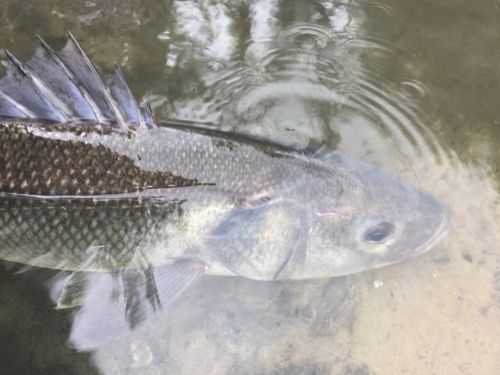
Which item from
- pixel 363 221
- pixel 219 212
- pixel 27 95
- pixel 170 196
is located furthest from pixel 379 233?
pixel 27 95

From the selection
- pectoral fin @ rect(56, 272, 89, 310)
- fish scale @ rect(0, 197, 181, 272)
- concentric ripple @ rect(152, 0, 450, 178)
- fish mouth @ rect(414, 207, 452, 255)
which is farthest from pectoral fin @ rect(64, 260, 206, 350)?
fish mouth @ rect(414, 207, 452, 255)

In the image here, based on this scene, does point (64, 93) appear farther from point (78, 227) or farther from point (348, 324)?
point (348, 324)

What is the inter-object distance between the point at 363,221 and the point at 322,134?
0.92 metres

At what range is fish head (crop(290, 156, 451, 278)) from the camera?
2482 mm

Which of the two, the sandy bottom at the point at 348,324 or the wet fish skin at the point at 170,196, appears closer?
the wet fish skin at the point at 170,196

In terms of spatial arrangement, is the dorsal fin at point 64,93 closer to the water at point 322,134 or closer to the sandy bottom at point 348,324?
the water at point 322,134

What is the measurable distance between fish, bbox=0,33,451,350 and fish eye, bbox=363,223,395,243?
0.01 m

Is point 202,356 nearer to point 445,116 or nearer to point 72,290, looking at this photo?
point 72,290

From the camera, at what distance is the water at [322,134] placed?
2.77m

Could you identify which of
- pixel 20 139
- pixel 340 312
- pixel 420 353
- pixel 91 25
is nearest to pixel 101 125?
pixel 20 139

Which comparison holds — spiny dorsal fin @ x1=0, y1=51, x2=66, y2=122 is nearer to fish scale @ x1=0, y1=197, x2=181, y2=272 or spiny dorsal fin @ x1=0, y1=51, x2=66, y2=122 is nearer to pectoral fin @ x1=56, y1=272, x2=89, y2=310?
fish scale @ x1=0, y1=197, x2=181, y2=272

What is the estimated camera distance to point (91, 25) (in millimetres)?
3463

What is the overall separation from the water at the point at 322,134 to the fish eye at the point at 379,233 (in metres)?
0.50

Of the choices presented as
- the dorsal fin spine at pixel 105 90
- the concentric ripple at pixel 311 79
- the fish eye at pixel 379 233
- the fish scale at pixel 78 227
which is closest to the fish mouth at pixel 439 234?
the fish eye at pixel 379 233
